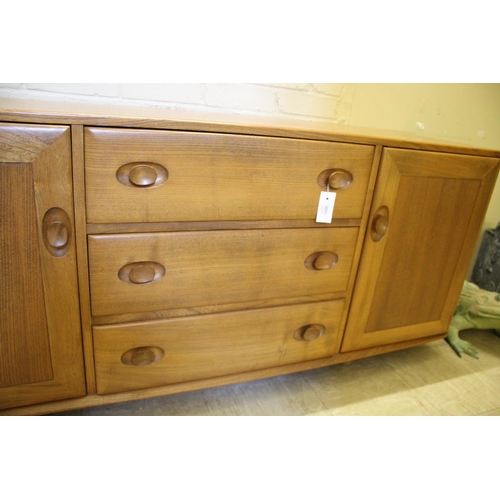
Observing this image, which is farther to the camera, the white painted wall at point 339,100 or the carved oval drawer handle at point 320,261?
the white painted wall at point 339,100

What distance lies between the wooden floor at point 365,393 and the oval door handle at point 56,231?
49 centimetres

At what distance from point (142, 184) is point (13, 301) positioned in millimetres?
335

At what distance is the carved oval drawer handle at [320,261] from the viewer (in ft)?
2.95

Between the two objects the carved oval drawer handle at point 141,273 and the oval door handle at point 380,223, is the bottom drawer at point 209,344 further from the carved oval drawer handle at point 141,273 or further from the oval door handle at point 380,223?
the oval door handle at point 380,223

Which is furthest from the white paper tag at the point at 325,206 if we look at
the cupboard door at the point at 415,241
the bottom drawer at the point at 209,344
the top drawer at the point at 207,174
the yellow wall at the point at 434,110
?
the yellow wall at the point at 434,110

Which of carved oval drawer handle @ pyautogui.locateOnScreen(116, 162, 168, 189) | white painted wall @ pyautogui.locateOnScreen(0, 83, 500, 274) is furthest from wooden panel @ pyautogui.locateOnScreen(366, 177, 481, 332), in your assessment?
carved oval drawer handle @ pyautogui.locateOnScreen(116, 162, 168, 189)

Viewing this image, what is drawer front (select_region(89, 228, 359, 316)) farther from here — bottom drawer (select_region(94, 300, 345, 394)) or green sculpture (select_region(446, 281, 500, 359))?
green sculpture (select_region(446, 281, 500, 359))

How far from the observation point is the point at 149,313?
0.79m

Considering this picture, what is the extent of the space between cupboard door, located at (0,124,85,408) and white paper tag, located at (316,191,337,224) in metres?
0.53

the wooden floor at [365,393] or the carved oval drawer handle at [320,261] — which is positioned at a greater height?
the carved oval drawer handle at [320,261]

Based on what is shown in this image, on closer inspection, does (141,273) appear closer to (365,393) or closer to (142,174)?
(142,174)

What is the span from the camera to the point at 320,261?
2.95ft
